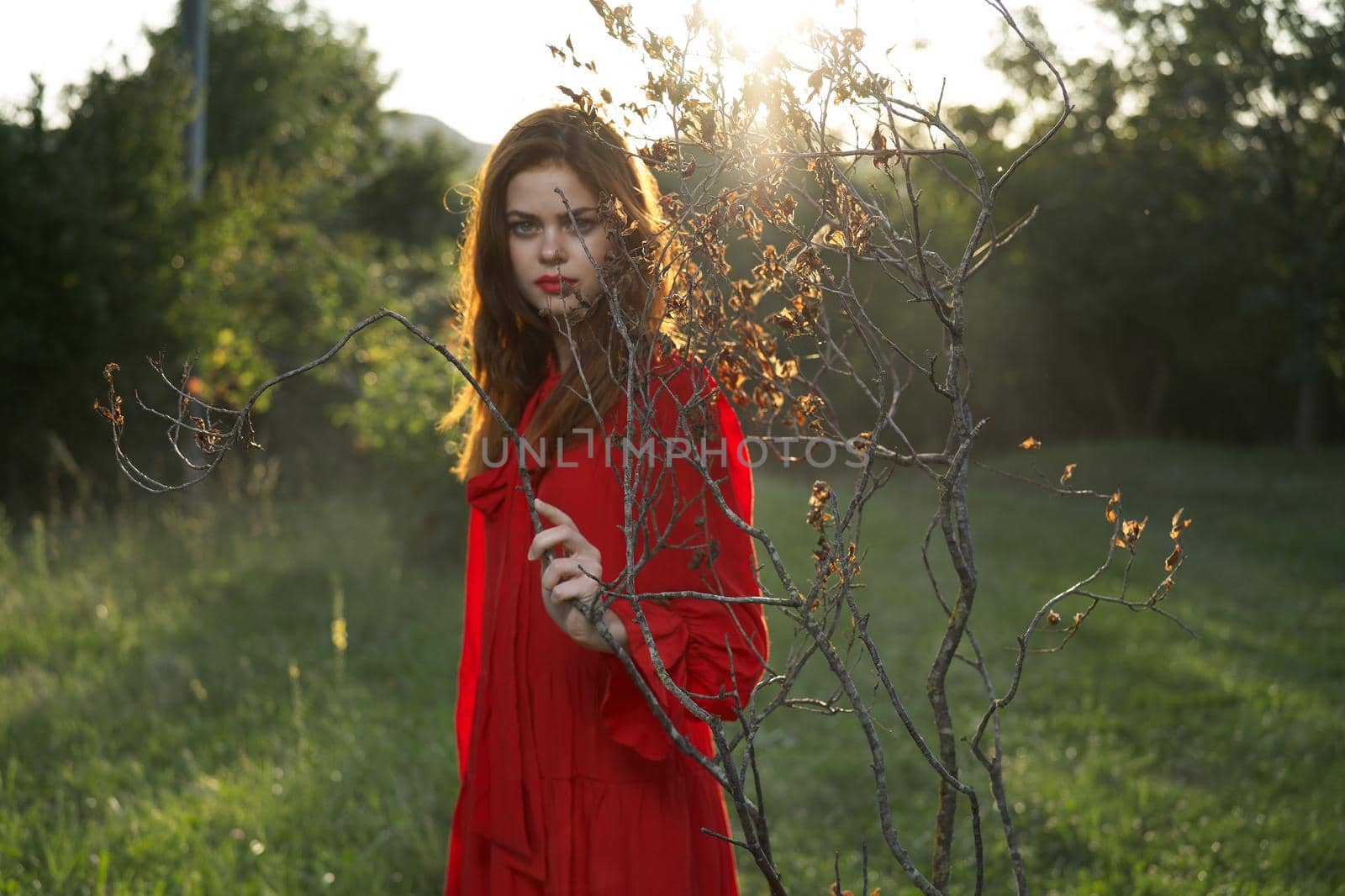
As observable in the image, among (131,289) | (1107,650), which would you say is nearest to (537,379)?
(1107,650)

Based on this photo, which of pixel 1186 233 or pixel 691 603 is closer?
pixel 691 603

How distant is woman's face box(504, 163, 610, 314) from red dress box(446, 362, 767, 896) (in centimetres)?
24

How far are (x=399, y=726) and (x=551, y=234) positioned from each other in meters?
3.74

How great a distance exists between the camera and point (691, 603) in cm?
183

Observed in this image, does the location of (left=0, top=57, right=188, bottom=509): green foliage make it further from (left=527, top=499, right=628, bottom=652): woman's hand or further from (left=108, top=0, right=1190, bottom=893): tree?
(left=108, top=0, right=1190, bottom=893): tree

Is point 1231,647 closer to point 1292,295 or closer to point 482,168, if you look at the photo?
point 482,168

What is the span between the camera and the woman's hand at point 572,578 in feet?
5.14

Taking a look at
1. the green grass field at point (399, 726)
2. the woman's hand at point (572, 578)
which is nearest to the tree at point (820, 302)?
the woman's hand at point (572, 578)

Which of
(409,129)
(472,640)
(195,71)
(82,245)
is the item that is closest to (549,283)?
(472,640)

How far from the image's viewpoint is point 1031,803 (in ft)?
15.6

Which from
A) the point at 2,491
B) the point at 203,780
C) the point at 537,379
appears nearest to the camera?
the point at 537,379

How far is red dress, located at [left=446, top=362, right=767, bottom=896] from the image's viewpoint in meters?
1.87

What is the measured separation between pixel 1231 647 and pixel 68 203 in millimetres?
8955

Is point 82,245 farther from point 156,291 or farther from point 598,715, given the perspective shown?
point 598,715
